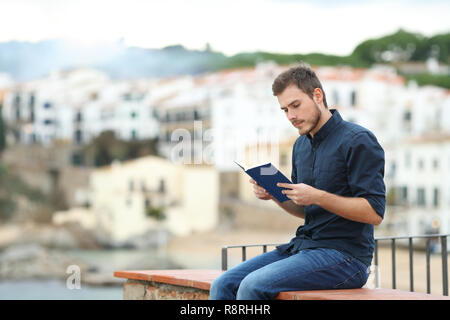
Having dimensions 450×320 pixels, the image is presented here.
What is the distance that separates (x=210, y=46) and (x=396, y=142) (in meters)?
20.8

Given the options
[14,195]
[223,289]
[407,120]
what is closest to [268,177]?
[223,289]

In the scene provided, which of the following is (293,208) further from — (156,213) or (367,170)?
(156,213)

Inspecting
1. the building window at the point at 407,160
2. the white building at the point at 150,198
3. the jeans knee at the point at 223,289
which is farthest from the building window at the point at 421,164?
the jeans knee at the point at 223,289

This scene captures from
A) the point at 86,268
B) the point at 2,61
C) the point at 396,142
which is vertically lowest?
the point at 86,268

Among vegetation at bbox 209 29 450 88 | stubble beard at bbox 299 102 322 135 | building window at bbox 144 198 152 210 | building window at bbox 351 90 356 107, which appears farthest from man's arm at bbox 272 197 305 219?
vegetation at bbox 209 29 450 88

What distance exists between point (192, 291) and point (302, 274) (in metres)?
0.73

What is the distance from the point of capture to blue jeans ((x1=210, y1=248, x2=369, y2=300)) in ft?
7.17

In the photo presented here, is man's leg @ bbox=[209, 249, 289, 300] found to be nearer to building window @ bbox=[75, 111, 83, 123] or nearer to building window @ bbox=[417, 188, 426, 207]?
building window @ bbox=[417, 188, 426, 207]

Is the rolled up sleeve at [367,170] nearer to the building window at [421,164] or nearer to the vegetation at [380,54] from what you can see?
the building window at [421,164]

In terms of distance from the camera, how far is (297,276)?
7.25 feet

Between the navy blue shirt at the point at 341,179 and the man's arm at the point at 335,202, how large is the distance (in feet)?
0.09
